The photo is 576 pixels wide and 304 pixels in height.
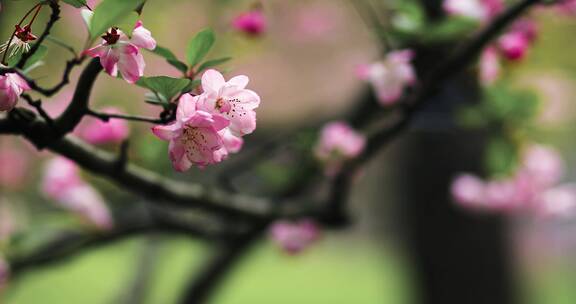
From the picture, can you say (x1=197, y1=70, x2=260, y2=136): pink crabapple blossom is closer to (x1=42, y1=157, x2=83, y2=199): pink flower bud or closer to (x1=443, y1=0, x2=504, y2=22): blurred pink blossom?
(x1=443, y1=0, x2=504, y2=22): blurred pink blossom

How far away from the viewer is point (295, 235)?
133 cm

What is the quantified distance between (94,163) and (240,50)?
2.49 ft

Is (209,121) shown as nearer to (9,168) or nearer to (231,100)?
(231,100)

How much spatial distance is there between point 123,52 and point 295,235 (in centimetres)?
87

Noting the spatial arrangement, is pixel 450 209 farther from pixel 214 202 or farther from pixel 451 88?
pixel 214 202

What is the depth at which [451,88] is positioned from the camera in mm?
1146

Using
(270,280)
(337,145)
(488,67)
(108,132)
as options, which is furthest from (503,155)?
(270,280)

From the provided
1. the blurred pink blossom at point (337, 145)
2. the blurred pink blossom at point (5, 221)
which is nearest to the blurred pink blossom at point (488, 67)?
the blurred pink blossom at point (337, 145)

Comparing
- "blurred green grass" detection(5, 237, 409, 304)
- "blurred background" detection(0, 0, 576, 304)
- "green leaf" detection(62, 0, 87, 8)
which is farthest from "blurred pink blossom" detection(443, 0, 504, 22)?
"blurred green grass" detection(5, 237, 409, 304)

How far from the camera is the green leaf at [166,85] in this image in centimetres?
51

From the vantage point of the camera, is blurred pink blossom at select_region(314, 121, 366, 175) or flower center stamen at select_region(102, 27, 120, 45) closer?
flower center stamen at select_region(102, 27, 120, 45)

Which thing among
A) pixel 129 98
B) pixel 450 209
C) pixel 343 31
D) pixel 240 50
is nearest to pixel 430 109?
pixel 240 50

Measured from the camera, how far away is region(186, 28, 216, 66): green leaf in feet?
1.81

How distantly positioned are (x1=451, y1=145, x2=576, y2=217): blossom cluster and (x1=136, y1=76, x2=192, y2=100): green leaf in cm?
80
